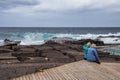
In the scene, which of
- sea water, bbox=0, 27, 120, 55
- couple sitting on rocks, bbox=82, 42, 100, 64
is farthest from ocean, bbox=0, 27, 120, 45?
couple sitting on rocks, bbox=82, 42, 100, 64

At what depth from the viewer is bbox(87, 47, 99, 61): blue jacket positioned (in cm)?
1190

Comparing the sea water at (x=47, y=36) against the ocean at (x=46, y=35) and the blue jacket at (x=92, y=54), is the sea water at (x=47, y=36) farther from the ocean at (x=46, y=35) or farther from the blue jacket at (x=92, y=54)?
the blue jacket at (x=92, y=54)

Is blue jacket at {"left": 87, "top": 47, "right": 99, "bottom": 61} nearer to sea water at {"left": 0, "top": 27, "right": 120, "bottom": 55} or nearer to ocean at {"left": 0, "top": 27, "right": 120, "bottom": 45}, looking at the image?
sea water at {"left": 0, "top": 27, "right": 120, "bottom": 55}

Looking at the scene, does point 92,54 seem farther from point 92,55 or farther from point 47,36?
point 47,36

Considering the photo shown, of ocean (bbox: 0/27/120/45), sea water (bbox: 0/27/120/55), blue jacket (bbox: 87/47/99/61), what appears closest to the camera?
blue jacket (bbox: 87/47/99/61)

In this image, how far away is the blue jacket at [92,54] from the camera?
11.9 m

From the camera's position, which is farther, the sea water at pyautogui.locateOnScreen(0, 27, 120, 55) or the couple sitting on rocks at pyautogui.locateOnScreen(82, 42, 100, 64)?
the sea water at pyautogui.locateOnScreen(0, 27, 120, 55)

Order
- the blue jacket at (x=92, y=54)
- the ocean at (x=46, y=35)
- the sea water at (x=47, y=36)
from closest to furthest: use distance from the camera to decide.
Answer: the blue jacket at (x=92, y=54) → the sea water at (x=47, y=36) → the ocean at (x=46, y=35)

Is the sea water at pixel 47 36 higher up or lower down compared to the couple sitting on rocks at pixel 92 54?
lower down

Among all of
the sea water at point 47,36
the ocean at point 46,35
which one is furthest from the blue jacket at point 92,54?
the ocean at point 46,35

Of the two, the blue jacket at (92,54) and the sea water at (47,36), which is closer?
the blue jacket at (92,54)

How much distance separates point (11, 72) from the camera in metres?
9.16

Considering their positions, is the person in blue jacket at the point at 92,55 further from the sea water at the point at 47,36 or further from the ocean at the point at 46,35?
the ocean at the point at 46,35

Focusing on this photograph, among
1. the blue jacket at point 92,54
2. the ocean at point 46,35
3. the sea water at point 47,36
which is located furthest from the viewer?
the ocean at point 46,35
